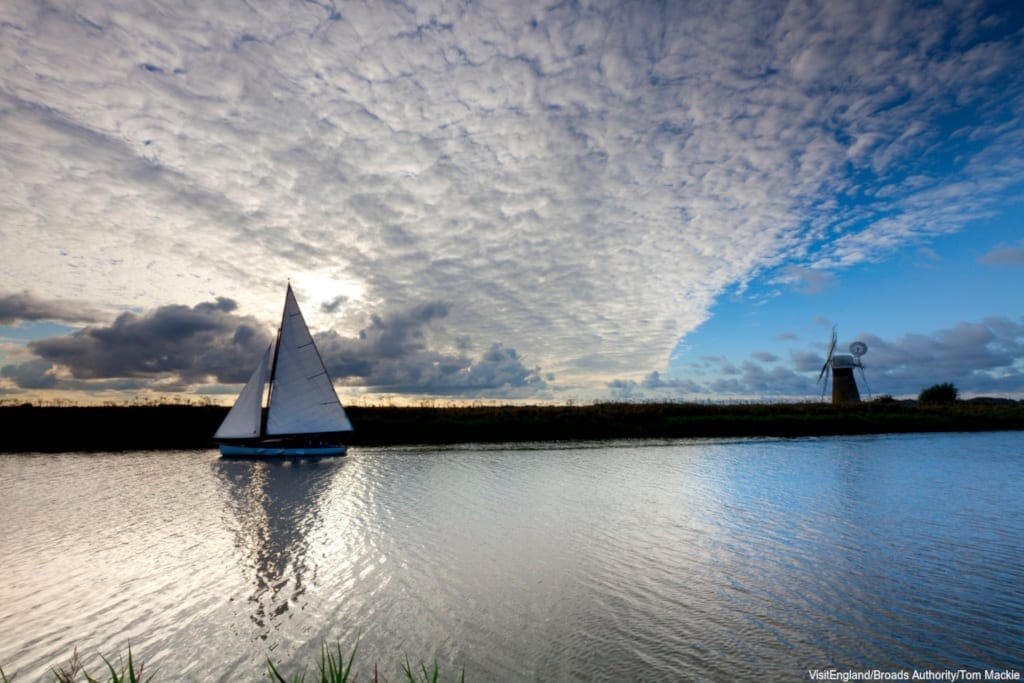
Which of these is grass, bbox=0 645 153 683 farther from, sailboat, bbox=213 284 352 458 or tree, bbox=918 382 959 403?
tree, bbox=918 382 959 403

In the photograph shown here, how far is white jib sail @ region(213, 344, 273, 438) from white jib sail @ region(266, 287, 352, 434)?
3.25 ft

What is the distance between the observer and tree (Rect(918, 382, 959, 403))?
334 feet

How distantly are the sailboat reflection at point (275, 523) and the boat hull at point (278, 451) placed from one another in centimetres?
229

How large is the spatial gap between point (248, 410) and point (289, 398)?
3497 mm

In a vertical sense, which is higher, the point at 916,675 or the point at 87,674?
the point at 87,674

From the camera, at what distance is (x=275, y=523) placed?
1992 cm

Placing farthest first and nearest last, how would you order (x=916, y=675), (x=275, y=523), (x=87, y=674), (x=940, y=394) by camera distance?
(x=940, y=394) → (x=275, y=523) → (x=916, y=675) → (x=87, y=674)

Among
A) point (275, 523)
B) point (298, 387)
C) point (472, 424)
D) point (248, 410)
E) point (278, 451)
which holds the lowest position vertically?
point (275, 523)

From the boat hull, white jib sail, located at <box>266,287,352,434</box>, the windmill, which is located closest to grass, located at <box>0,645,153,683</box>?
the boat hull

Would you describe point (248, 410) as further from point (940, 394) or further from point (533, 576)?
point (940, 394)

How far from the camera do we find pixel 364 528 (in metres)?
18.6

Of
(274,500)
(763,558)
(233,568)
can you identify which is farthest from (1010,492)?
(274,500)

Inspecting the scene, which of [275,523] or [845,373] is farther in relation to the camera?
[845,373]

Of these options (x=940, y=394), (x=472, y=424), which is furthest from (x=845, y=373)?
(x=472, y=424)
